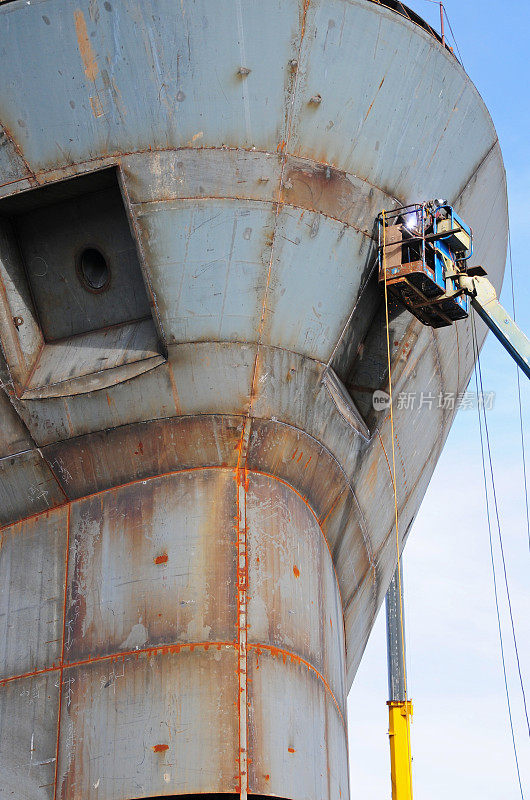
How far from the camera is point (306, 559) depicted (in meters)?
12.1

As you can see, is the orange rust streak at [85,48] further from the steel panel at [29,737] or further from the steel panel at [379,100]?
the steel panel at [29,737]

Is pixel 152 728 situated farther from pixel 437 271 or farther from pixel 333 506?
pixel 437 271

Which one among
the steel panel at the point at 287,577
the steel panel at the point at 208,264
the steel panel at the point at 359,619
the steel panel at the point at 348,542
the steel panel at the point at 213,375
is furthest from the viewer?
the steel panel at the point at 359,619

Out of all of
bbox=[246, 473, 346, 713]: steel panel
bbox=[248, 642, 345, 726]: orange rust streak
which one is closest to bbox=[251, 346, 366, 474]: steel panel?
bbox=[246, 473, 346, 713]: steel panel

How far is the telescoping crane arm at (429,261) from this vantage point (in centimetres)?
1205

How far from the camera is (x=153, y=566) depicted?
11305 millimetres

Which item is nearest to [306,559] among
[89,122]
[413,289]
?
[413,289]

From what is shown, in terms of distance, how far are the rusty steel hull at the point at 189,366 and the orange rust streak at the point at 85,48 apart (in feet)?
0.08

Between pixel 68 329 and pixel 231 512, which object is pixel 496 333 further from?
pixel 68 329

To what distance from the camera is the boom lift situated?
12070 mm

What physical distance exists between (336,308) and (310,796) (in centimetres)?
547

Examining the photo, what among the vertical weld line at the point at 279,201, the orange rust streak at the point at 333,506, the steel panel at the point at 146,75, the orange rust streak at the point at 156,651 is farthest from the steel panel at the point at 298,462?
the steel panel at the point at 146,75

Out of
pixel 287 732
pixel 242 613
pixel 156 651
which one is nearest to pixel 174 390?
pixel 242 613

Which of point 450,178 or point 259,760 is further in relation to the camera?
point 450,178
